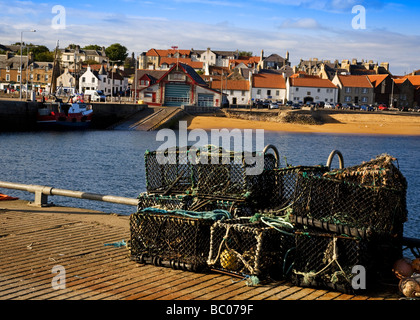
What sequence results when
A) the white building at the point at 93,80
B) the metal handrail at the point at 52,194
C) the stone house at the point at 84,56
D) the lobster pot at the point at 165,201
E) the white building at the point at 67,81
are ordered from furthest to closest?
the stone house at the point at 84,56 → the white building at the point at 67,81 → the white building at the point at 93,80 → the metal handrail at the point at 52,194 → the lobster pot at the point at 165,201

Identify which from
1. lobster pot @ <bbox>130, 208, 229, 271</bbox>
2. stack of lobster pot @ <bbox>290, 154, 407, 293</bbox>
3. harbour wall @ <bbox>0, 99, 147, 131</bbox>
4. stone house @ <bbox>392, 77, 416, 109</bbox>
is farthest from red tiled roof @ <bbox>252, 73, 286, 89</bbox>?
stack of lobster pot @ <bbox>290, 154, 407, 293</bbox>

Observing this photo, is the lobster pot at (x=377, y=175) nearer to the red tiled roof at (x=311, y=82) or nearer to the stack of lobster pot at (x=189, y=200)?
the stack of lobster pot at (x=189, y=200)

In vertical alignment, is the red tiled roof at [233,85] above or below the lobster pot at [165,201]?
above

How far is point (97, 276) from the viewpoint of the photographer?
691 cm

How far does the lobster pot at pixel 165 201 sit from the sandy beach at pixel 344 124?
56.1 metres

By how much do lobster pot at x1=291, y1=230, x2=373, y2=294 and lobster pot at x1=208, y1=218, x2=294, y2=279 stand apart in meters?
0.30

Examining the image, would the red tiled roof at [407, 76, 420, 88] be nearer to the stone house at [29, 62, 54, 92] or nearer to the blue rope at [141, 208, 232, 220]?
the stone house at [29, 62, 54, 92]

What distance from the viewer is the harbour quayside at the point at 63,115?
6234 centimetres

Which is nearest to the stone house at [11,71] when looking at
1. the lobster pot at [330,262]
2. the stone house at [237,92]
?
the stone house at [237,92]

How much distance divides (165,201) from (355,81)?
317 ft

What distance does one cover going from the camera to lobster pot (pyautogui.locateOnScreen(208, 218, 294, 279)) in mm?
6855
